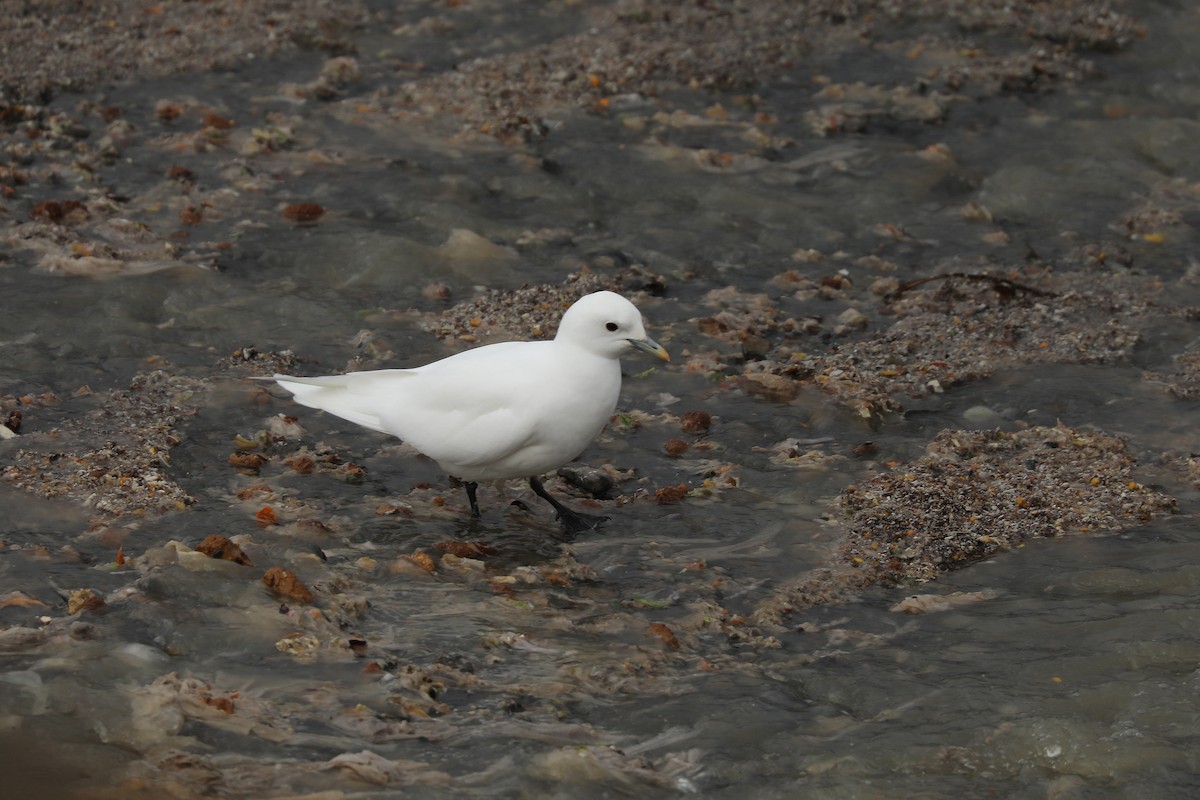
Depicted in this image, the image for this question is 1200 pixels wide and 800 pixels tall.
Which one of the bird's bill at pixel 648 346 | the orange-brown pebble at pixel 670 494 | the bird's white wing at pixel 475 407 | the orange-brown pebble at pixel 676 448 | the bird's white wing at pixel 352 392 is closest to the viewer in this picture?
the bird's white wing at pixel 475 407

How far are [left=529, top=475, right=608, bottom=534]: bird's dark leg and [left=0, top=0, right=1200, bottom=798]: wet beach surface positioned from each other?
101mm

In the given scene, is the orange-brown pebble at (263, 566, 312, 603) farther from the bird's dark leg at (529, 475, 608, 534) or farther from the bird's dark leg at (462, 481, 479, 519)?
the bird's dark leg at (529, 475, 608, 534)

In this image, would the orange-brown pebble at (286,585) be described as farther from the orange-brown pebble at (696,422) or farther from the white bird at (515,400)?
the orange-brown pebble at (696,422)

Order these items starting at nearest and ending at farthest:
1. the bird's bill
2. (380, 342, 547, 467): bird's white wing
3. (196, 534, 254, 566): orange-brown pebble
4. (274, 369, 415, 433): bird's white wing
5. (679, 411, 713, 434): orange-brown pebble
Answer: (196, 534, 254, 566): orange-brown pebble, (380, 342, 547, 467): bird's white wing, the bird's bill, (274, 369, 415, 433): bird's white wing, (679, 411, 713, 434): orange-brown pebble

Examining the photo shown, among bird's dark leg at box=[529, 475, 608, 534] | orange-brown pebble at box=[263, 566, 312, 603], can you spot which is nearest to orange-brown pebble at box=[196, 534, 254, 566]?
orange-brown pebble at box=[263, 566, 312, 603]

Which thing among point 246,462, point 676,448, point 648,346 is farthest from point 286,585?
point 676,448

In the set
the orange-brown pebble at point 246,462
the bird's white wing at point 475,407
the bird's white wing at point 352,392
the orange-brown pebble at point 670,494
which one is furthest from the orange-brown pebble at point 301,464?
the orange-brown pebble at point 670,494

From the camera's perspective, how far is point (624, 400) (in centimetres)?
696

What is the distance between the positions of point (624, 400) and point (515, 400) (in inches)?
54.7

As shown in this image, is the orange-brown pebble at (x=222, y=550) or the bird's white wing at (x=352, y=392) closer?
the orange-brown pebble at (x=222, y=550)

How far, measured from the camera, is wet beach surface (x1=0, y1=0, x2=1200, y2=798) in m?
4.33

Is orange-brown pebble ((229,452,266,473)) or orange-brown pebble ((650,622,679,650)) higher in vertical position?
orange-brown pebble ((229,452,266,473))

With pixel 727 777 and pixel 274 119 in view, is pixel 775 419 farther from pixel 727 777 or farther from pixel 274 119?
pixel 274 119

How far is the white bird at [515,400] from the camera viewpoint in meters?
5.63
